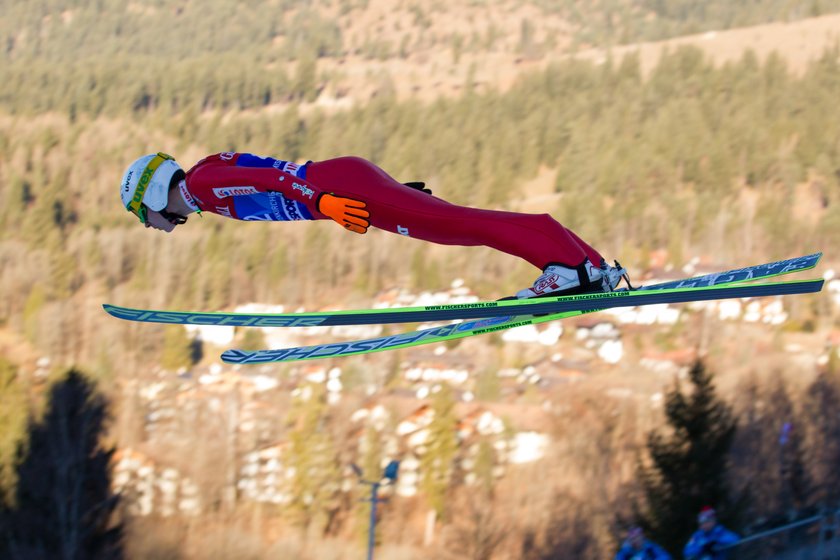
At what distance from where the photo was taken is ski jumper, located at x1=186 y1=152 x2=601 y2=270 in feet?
16.2

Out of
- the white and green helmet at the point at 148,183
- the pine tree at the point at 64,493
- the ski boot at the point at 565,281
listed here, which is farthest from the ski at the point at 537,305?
the pine tree at the point at 64,493

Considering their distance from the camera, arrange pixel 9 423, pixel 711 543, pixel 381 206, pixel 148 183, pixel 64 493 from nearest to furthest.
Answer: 1. pixel 381 206
2. pixel 148 183
3. pixel 711 543
4. pixel 64 493
5. pixel 9 423

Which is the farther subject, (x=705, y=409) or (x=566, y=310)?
(x=705, y=409)

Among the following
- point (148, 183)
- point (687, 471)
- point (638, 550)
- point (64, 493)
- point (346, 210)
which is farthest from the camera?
point (64, 493)

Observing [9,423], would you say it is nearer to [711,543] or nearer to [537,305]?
[711,543]

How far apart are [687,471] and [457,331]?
1620 cm

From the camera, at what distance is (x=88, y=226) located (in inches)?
2928

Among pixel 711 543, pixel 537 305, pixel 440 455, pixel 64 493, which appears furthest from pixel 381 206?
pixel 440 455

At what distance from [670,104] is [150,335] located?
44.1 meters

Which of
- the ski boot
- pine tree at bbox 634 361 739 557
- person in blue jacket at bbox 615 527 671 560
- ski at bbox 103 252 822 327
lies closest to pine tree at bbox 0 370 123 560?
pine tree at bbox 634 361 739 557

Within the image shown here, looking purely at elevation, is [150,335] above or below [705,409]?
above

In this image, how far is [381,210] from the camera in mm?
4992

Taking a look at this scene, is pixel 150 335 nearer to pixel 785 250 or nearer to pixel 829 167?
pixel 785 250

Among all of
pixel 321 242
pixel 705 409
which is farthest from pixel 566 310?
pixel 321 242
